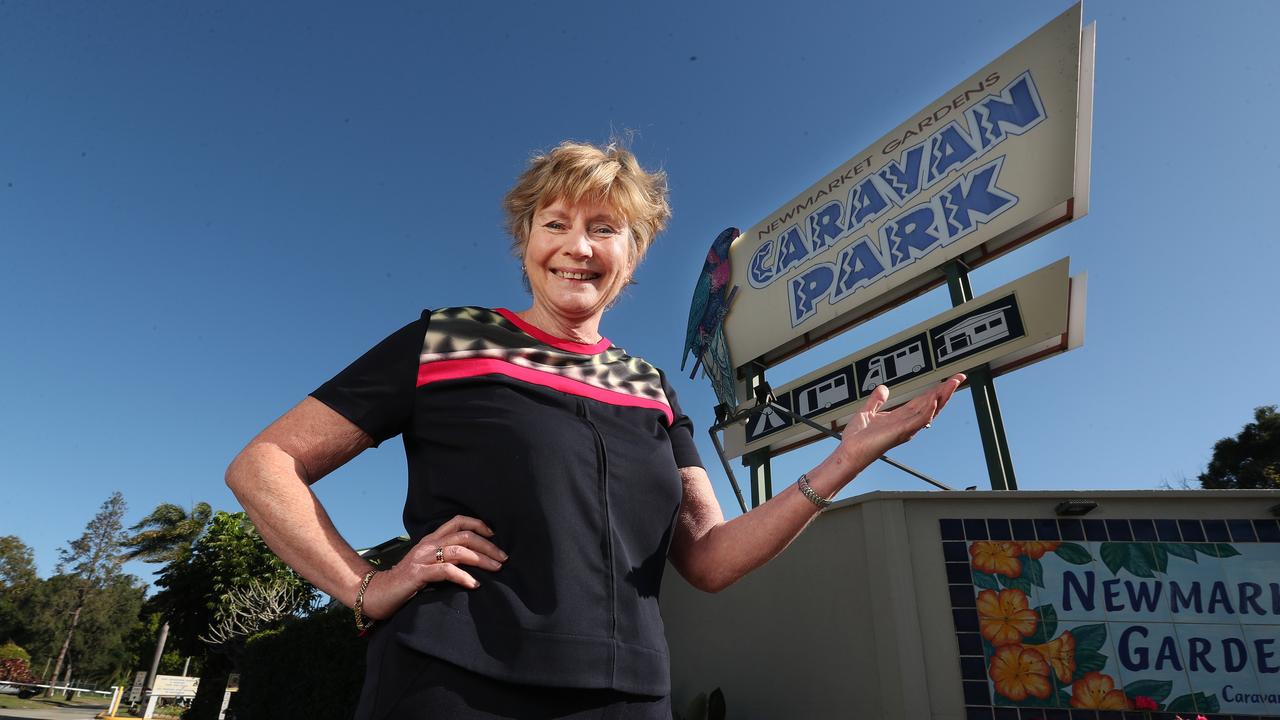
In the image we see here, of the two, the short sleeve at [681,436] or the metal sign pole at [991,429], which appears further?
the metal sign pole at [991,429]

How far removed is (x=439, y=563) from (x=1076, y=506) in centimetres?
595

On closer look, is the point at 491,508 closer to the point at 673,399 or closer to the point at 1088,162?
the point at 673,399

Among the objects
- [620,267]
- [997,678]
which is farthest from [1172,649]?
[620,267]

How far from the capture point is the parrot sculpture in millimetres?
11617

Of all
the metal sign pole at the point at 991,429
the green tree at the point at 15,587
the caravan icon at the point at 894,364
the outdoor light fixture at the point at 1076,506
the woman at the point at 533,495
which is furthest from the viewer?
the green tree at the point at 15,587

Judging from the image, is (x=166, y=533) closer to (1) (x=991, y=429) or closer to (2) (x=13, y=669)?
(2) (x=13, y=669)

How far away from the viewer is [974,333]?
26.1ft

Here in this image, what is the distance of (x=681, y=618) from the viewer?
7.94 metres

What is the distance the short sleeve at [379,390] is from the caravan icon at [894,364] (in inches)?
318

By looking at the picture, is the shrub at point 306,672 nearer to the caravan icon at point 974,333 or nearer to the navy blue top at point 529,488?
the caravan icon at point 974,333

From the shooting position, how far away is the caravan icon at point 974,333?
7.67 meters

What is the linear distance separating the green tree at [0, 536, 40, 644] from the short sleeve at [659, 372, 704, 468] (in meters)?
75.8

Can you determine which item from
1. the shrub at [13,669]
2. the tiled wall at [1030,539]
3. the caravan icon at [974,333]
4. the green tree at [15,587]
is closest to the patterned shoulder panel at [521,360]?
the tiled wall at [1030,539]

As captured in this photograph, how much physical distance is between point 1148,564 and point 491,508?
6.13 metres
